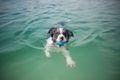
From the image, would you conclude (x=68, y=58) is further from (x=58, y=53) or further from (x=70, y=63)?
(x=58, y=53)

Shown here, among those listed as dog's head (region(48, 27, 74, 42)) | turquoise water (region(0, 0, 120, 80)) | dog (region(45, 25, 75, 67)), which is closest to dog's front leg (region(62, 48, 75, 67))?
dog (region(45, 25, 75, 67))

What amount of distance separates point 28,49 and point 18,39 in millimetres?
1125

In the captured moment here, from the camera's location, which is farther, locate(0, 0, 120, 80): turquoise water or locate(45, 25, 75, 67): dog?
locate(45, 25, 75, 67): dog

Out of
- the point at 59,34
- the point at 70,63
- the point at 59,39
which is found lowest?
the point at 70,63

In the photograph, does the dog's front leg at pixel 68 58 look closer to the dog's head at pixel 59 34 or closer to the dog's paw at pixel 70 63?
the dog's paw at pixel 70 63

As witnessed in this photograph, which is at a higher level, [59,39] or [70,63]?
[59,39]

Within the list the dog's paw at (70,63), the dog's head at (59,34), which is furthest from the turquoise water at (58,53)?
the dog's head at (59,34)

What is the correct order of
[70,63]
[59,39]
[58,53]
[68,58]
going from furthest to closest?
[58,53] → [59,39] → [68,58] → [70,63]

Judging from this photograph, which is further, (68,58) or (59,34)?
(59,34)

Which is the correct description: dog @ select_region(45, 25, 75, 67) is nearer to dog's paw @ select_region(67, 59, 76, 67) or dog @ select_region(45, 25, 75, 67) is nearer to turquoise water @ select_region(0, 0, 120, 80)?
dog's paw @ select_region(67, 59, 76, 67)

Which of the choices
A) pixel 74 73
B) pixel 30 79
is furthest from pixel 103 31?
pixel 30 79

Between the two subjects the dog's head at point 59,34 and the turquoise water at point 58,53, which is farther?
the dog's head at point 59,34

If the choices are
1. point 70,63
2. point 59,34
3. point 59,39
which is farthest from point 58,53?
point 70,63

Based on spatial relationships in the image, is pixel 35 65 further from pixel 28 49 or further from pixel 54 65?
pixel 28 49
